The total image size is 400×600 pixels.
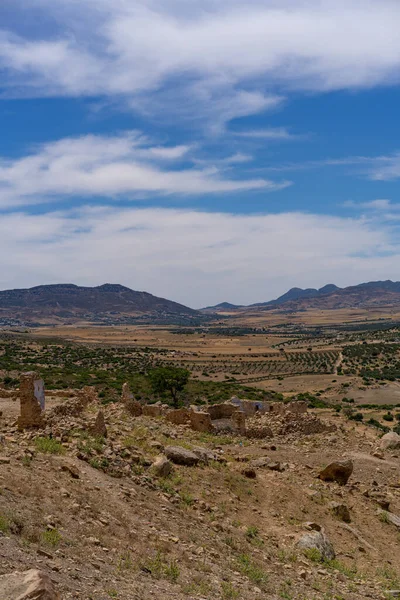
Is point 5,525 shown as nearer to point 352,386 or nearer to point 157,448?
point 157,448

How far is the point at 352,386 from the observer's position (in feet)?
198

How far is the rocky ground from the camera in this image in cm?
787

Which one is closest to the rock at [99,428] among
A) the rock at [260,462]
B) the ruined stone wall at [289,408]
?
the rock at [260,462]

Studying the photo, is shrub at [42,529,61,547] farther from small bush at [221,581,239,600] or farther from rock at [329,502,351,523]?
rock at [329,502,351,523]

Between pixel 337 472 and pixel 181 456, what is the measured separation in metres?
5.22

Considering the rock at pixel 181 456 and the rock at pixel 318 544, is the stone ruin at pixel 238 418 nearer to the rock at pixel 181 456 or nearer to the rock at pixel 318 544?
the rock at pixel 181 456

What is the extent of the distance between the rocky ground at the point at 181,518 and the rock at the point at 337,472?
0.33 m

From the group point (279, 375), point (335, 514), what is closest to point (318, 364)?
point (279, 375)

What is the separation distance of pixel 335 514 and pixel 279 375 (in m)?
60.0

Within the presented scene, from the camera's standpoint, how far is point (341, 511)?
554 inches

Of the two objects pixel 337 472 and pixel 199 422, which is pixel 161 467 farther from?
pixel 199 422

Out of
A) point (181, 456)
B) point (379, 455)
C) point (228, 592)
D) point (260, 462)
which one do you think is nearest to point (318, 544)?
point (228, 592)

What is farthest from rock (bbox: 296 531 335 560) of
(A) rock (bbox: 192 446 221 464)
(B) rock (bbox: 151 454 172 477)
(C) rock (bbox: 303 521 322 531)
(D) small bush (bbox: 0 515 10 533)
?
(D) small bush (bbox: 0 515 10 533)

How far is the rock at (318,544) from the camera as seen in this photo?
11492 mm
